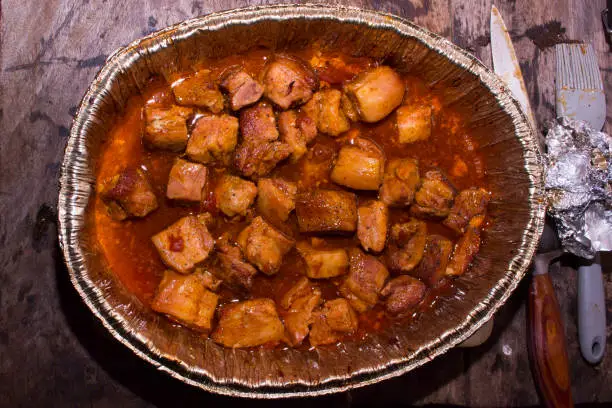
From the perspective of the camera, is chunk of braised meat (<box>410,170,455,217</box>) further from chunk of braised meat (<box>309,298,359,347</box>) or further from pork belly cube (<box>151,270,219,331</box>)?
pork belly cube (<box>151,270,219,331</box>)

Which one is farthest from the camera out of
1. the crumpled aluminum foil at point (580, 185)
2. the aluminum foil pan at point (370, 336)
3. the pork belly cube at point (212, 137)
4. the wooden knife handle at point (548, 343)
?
the wooden knife handle at point (548, 343)

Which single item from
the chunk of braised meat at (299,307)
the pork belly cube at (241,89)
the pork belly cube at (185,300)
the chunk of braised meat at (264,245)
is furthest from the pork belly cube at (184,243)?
the pork belly cube at (241,89)

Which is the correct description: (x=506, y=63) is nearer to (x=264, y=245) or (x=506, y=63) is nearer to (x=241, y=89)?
(x=241, y=89)

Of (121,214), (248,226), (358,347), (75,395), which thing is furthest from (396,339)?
(75,395)

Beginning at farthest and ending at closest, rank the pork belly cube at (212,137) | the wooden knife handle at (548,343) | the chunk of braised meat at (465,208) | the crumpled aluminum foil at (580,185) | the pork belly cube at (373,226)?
the wooden knife handle at (548,343) < the crumpled aluminum foil at (580,185) < the chunk of braised meat at (465,208) < the pork belly cube at (373,226) < the pork belly cube at (212,137)

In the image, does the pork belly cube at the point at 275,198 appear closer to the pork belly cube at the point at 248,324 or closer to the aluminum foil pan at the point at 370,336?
the pork belly cube at the point at 248,324

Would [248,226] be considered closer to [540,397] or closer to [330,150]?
[330,150]

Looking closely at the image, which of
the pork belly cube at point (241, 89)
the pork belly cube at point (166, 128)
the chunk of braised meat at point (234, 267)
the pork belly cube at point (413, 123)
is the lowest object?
the chunk of braised meat at point (234, 267)
